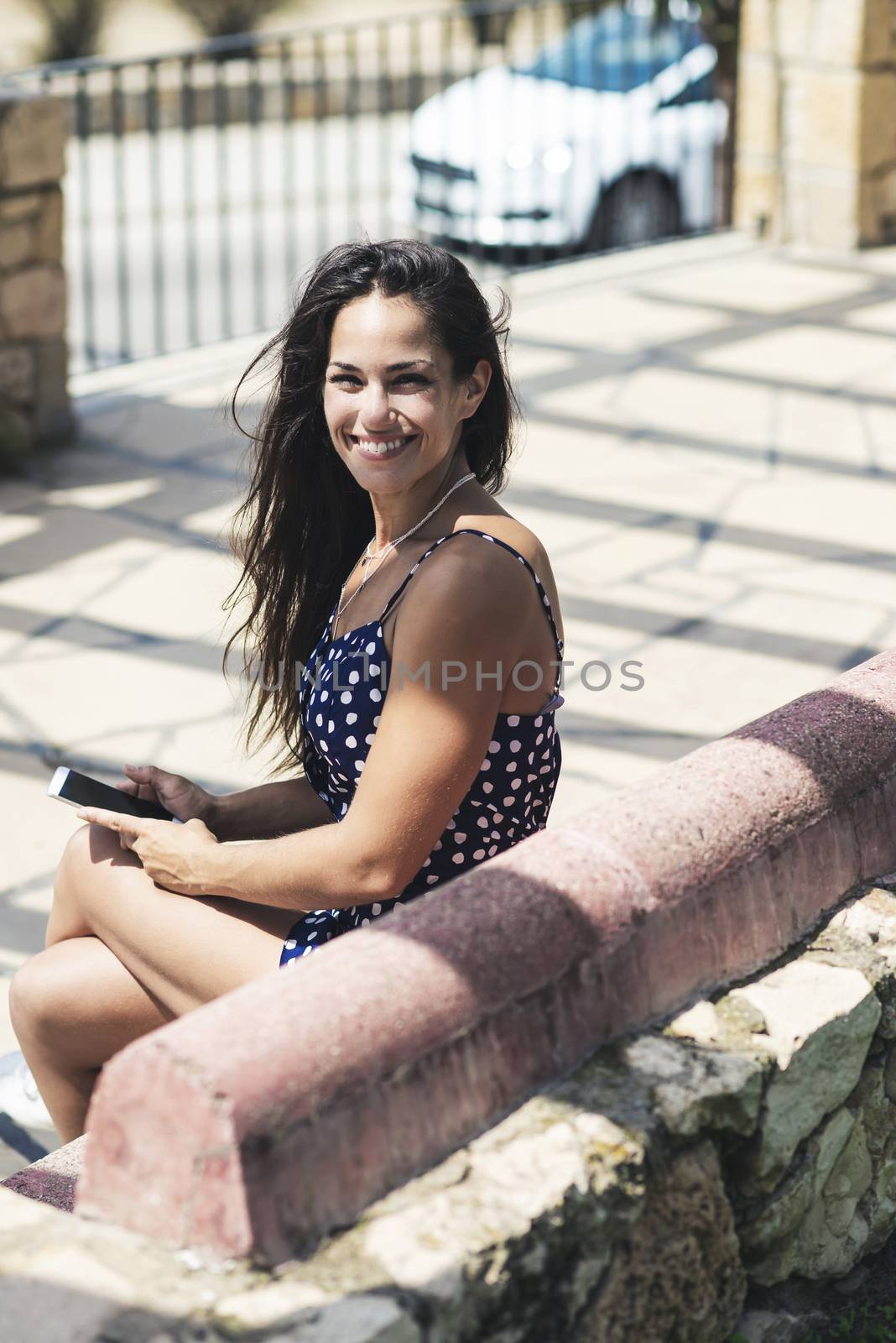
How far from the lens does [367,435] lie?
222 centimetres

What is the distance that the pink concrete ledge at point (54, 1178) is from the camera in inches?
85.5

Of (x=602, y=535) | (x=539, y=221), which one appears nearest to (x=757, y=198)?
(x=539, y=221)

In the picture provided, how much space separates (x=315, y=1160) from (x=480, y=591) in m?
0.74

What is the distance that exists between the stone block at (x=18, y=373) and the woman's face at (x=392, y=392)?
3630mm

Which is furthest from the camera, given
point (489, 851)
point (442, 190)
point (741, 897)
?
point (442, 190)

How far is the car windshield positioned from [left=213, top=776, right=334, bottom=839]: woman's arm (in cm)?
724

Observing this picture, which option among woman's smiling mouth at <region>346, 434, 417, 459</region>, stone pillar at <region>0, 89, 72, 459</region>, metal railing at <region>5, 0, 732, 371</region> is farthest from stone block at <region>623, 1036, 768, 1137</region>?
metal railing at <region>5, 0, 732, 371</region>

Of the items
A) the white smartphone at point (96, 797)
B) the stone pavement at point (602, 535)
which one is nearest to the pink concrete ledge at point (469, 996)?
the white smartphone at point (96, 797)

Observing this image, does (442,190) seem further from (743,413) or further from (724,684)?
(724,684)

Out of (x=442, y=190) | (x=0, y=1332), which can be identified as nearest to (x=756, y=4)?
(x=442, y=190)

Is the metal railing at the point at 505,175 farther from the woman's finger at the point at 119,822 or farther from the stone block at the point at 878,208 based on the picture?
the woman's finger at the point at 119,822

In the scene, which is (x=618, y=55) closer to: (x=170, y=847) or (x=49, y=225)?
(x=49, y=225)

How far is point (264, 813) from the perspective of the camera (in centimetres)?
255

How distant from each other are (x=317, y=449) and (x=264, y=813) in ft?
1.78
